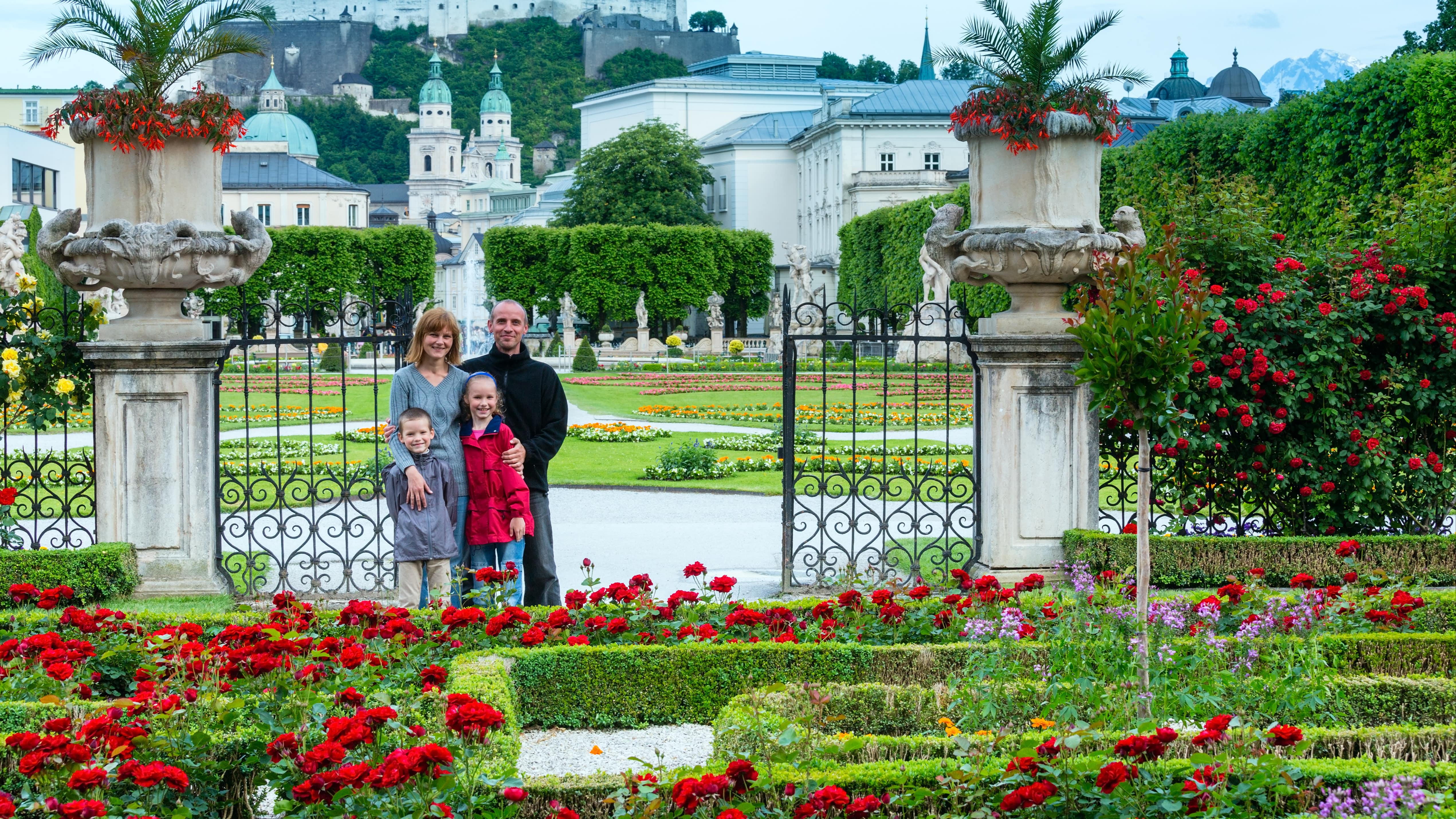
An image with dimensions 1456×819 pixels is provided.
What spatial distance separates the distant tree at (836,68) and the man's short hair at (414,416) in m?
96.6

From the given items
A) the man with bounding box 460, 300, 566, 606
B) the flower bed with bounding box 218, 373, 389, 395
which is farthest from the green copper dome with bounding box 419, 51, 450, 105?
the man with bounding box 460, 300, 566, 606

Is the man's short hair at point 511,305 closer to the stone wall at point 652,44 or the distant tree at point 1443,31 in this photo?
the distant tree at point 1443,31

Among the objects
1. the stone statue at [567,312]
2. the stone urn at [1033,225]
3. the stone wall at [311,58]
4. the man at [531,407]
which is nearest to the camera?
the man at [531,407]

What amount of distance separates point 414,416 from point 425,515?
0.40 m

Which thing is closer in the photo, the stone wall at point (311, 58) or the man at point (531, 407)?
the man at point (531, 407)

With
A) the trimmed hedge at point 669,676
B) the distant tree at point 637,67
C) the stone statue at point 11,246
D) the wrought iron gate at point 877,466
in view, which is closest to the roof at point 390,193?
the distant tree at point 637,67

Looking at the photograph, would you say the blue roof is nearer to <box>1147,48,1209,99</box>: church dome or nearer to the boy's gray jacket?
<box>1147,48,1209,99</box>: church dome

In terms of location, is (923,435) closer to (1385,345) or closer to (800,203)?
(1385,345)

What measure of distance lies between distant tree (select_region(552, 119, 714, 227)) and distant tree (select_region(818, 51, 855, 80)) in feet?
131

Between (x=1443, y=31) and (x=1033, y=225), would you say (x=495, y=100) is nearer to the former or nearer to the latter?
(x=1443, y=31)

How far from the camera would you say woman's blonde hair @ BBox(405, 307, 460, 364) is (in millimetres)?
5723

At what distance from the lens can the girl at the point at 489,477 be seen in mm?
5727

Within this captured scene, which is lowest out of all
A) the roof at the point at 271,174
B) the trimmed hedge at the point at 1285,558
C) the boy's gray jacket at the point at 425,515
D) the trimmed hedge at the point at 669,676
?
the trimmed hedge at the point at 669,676

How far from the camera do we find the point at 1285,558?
7.16 metres
